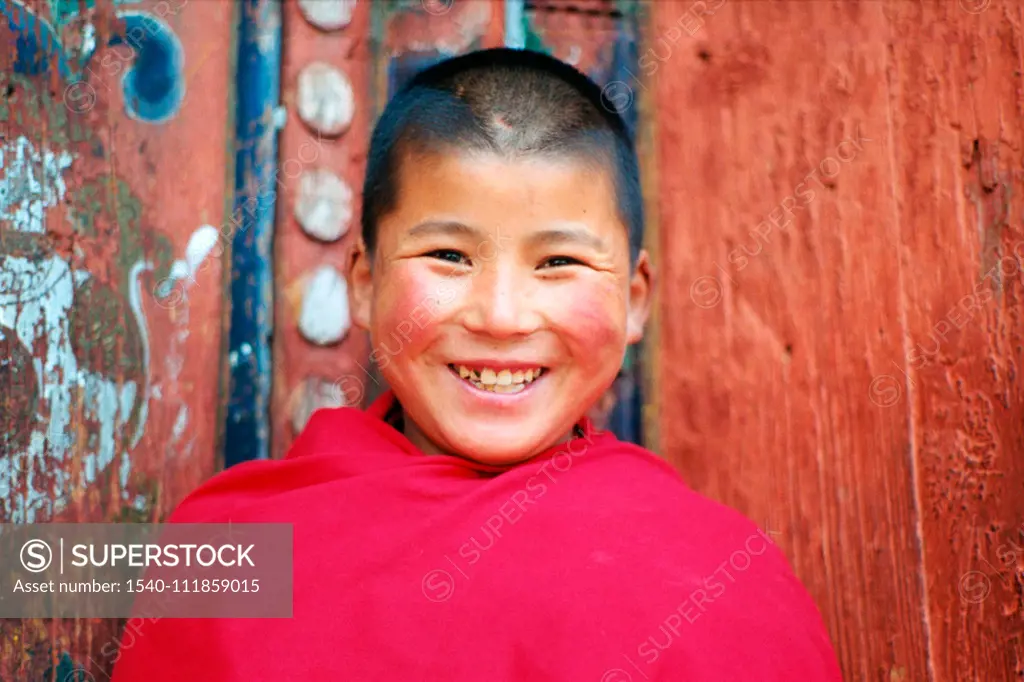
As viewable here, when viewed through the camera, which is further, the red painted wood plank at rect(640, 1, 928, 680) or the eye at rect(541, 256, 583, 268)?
the red painted wood plank at rect(640, 1, 928, 680)

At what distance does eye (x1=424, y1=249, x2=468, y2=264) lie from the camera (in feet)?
3.72

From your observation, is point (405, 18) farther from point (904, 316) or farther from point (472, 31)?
point (904, 316)

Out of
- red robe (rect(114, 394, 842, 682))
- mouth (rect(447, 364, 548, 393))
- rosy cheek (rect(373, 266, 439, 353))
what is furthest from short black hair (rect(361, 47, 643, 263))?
red robe (rect(114, 394, 842, 682))

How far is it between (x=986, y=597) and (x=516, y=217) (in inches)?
30.4

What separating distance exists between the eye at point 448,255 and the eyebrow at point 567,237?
84 mm

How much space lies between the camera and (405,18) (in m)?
1.46

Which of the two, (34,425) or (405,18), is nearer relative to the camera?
(34,425)

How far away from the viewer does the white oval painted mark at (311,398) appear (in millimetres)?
1347

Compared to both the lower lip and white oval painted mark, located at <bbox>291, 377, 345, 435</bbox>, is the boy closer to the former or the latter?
the lower lip

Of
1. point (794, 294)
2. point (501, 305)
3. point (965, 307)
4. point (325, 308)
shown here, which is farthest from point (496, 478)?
point (965, 307)

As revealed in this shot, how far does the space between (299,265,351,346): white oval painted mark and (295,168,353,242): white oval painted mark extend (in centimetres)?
5

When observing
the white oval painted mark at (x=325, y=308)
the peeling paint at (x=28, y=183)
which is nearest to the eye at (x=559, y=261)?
the white oval painted mark at (x=325, y=308)

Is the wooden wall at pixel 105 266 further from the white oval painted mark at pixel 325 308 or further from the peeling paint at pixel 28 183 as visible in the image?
the white oval painted mark at pixel 325 308

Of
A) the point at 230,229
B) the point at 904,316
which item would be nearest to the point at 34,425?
the point at 230,229
